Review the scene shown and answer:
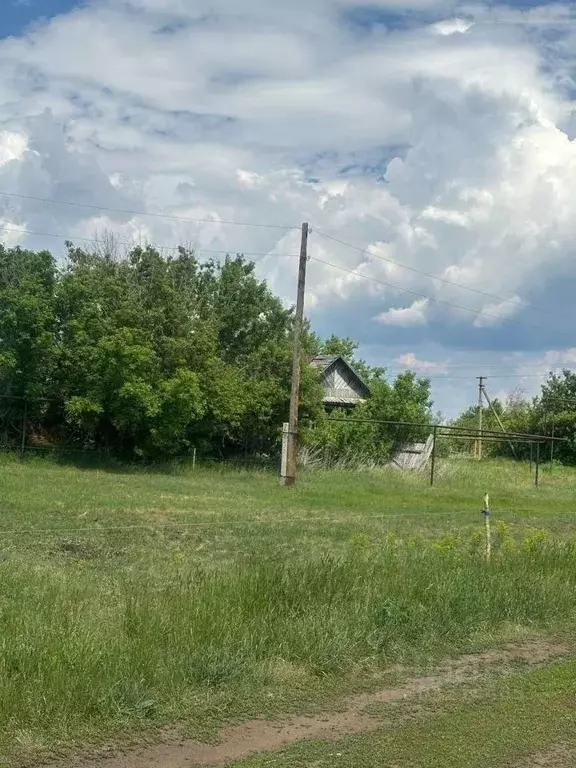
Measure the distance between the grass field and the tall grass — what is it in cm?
2

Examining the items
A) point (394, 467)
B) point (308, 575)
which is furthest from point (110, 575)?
point (394, 467)

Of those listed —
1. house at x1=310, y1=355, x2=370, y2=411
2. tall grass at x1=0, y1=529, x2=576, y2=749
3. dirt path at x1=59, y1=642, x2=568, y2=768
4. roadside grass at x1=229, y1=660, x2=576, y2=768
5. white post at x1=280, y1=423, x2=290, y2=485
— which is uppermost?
house at x1=310, y1=355, x2=370, y2=411

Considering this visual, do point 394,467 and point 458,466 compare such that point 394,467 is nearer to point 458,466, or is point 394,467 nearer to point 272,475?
point 458,466

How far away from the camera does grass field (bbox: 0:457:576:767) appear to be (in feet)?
20.7

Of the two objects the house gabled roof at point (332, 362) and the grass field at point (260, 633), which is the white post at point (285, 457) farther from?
the house gabled roof at point (332, 362)

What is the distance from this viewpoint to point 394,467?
3431cm

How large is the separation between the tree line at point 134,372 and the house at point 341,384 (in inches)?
523

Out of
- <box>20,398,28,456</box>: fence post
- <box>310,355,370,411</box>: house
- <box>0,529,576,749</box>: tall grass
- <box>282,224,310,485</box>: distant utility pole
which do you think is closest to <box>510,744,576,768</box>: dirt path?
<box>0,529,576,749</box>: tall grass

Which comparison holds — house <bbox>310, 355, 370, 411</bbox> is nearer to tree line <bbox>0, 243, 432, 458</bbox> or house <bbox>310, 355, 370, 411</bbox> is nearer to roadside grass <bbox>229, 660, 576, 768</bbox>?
tree line <bbox>0, 243, 432, 458</bbox>

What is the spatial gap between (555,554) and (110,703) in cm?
813

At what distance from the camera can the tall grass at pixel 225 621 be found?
6.52 meters

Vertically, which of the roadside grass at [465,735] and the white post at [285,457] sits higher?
the white post at [285,457]

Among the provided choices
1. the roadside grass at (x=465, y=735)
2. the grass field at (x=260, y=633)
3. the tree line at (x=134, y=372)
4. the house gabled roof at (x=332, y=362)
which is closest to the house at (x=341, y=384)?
the house gabled roof at (x=332, y=362)

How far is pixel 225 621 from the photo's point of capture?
8094mm
